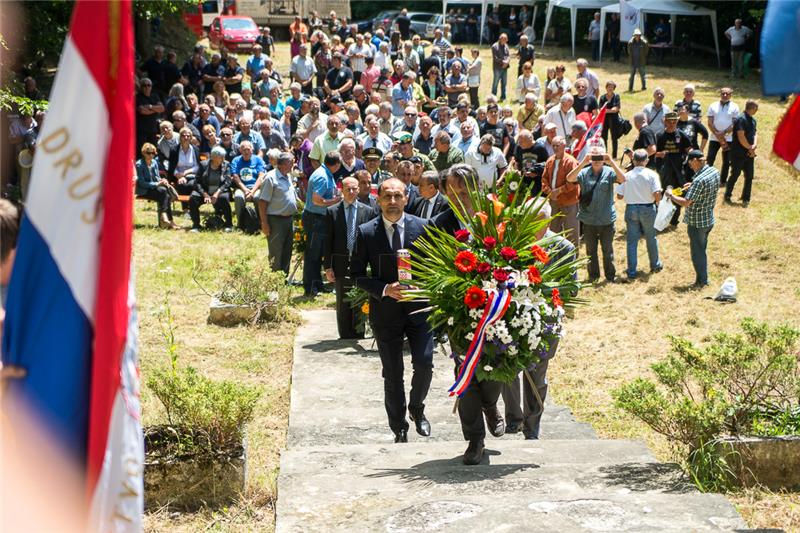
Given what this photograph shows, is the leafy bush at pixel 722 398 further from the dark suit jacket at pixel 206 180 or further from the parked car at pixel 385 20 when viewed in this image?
the parked car at pixel 385 20

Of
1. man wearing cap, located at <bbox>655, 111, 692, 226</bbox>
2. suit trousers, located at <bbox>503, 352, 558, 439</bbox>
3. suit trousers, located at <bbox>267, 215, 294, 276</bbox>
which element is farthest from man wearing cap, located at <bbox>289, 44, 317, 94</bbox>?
suit trousers, located at <bbox>503, 352, 558, 439</bbox>

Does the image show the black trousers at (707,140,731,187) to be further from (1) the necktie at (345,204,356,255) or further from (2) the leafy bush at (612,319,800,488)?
(2) the leafy bush at (612,319,800,488)

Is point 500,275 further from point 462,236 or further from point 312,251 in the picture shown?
point 312,251

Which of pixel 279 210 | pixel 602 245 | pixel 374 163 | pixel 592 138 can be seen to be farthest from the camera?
pixel 592 138

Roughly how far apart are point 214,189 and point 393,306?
1151 cm

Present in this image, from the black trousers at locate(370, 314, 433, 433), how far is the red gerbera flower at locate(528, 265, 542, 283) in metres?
1.24

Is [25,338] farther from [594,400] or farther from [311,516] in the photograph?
[594,400]

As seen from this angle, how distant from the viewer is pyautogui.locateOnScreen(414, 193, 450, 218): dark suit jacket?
952 centimetres

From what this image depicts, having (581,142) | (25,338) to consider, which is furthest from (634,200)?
(25,338)

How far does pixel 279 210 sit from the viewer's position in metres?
14.7

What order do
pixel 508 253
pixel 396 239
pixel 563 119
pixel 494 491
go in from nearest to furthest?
pixel 494 491, pixel 508 253, pixel 396 239, pixel 563 119

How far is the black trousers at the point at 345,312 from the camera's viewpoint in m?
11.9

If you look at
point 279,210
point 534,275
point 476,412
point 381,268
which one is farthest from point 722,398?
point 279,210

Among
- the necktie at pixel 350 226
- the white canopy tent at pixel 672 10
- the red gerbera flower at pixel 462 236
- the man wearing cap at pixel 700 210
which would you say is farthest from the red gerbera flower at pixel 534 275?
the white canopy tent at pixel 672 10
